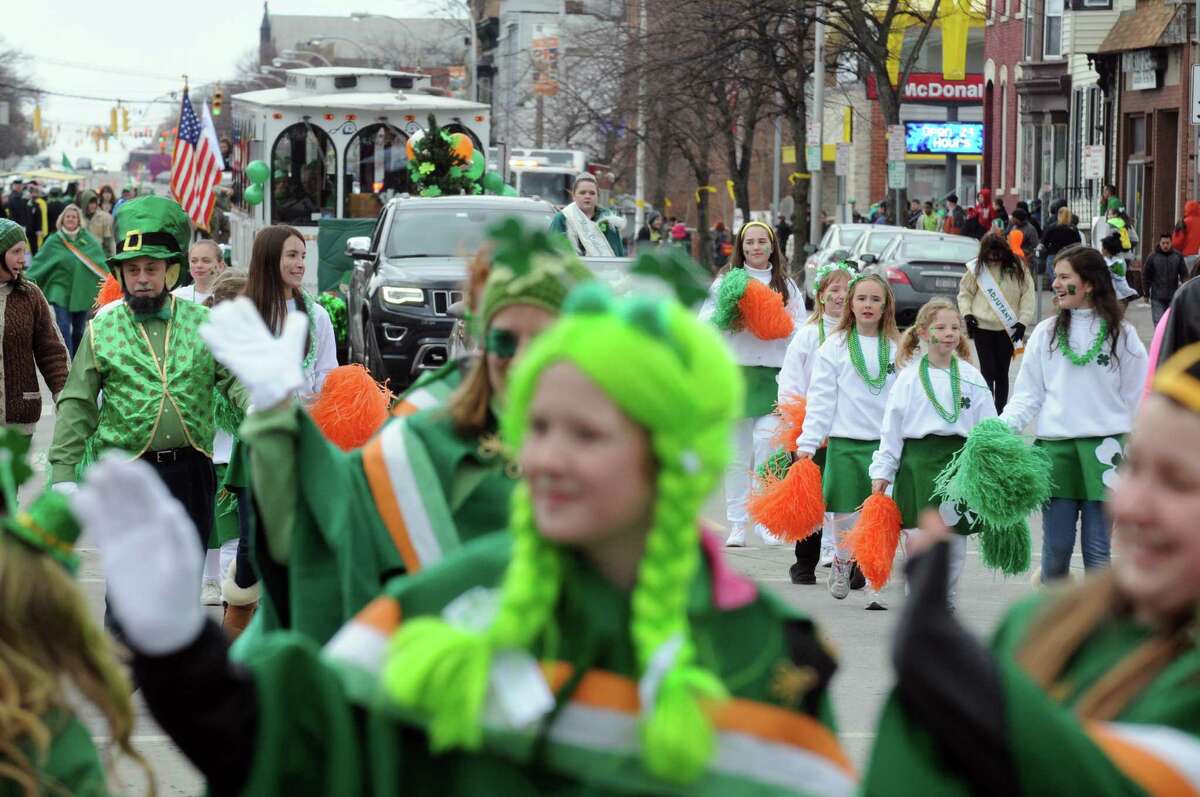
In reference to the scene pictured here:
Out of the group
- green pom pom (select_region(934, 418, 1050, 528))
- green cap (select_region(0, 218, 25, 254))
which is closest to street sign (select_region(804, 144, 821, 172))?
green cap (select_region(0, 218, 25, 254))

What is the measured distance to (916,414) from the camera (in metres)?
9.19

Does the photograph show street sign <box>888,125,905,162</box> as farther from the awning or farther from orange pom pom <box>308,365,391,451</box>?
orange pom pom <box>308,365,391,451</box>

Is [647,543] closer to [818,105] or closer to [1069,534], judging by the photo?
[1069,534]

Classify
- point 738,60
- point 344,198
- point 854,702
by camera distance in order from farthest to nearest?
point 738,60 < point 344,198 < point 854,702

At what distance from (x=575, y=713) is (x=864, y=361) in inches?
294

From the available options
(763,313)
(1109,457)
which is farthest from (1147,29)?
(1109,457)

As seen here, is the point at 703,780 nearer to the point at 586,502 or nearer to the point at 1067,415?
the point at 586,502

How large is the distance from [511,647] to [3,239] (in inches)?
275

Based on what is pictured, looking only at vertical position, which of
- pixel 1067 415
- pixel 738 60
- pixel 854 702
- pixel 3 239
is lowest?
pixel 854 702

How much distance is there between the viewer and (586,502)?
8.58 ft

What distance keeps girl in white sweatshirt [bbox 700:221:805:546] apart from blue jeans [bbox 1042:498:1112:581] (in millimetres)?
2642

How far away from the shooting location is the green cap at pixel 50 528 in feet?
10.6

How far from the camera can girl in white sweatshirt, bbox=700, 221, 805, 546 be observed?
11.6 m

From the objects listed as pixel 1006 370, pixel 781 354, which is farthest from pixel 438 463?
pixel 1006 370
